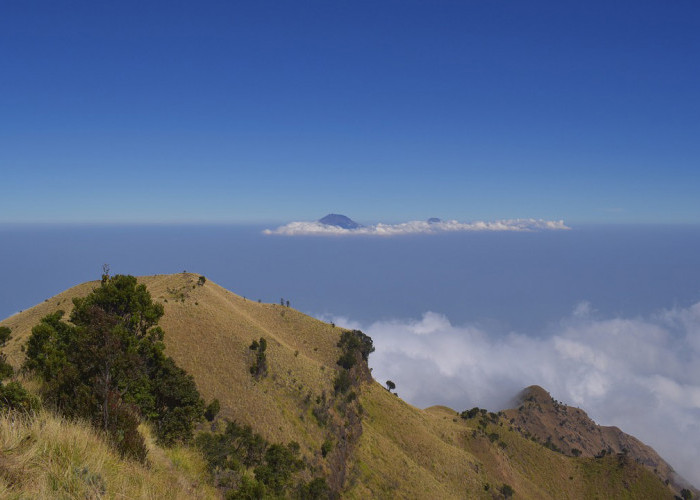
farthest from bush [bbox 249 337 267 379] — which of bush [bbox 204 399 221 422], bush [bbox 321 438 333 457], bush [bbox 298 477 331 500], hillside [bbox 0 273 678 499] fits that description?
bush [bbox 298 477 331 500]

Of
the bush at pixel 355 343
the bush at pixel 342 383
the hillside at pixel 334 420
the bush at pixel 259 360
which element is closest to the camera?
the hillside at pixel 334 420

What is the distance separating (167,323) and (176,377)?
33993 millimetres

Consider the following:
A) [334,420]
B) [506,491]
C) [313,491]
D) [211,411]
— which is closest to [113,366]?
[211,411]

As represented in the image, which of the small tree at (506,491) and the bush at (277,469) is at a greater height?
the bush at (277,469)

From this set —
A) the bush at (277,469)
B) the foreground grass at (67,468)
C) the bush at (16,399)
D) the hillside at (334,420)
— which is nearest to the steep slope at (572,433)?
the hillside at (334,420)

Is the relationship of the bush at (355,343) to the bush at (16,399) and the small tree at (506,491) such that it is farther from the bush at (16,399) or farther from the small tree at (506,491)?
the bush at (16,399)

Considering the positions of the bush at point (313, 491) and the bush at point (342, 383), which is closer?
the bush at point (313, 491)

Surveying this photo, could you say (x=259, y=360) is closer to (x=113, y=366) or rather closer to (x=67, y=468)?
(x=113, y=366)

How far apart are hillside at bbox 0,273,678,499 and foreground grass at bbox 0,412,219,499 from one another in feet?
137

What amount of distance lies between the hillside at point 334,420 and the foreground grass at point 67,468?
4189cm

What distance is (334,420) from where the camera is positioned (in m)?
64.1

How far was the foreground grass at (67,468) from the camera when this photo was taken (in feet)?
21.2

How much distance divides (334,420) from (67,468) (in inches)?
2473

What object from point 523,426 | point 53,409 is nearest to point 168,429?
point 53,409
